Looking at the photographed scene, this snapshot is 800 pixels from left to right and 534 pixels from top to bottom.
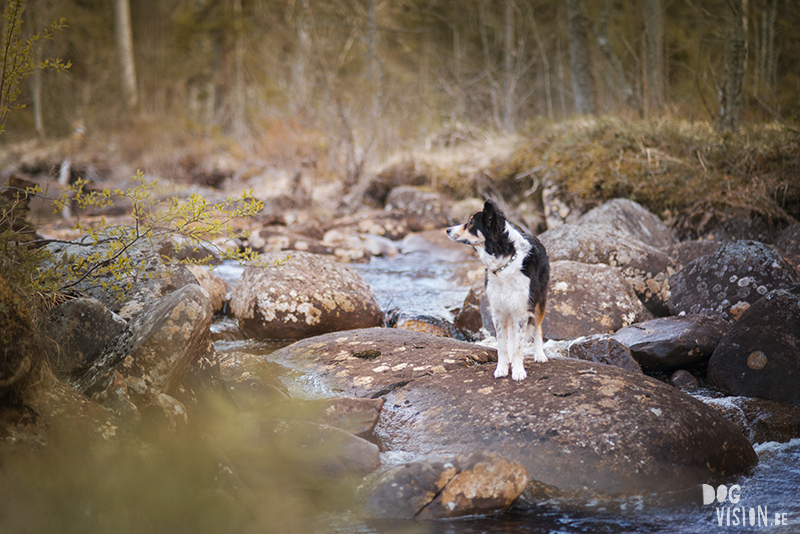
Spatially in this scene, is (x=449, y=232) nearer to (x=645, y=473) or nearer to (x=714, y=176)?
(x=645, y=473)

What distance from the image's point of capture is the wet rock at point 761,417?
4.02 meters

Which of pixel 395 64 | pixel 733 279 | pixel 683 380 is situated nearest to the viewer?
pixel 683 380

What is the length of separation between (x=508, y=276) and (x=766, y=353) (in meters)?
2.46

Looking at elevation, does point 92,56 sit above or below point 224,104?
above

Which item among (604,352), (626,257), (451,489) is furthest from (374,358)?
(626,257)

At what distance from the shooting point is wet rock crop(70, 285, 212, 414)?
132 inches

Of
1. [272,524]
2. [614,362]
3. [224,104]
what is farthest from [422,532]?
[224,104]

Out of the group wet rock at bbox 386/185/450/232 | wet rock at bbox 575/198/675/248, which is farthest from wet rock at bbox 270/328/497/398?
wet rock at bbox 386/185/450/232

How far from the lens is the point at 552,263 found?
22.6 ft

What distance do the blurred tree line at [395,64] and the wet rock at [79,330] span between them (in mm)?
11622

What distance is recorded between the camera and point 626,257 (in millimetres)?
7051

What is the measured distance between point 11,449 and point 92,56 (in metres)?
29.7

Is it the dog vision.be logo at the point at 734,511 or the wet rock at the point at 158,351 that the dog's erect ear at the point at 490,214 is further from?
the dog vision.be logo at the point at 734,511

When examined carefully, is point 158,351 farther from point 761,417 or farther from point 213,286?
point 761,417
